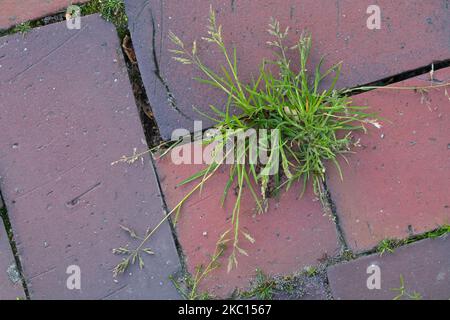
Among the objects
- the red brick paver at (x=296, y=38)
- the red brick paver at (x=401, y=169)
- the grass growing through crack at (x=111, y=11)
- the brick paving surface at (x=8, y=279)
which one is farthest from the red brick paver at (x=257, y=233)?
the brick paving surface at (x=8, y=279)

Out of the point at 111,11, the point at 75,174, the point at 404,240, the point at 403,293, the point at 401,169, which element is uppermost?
the point at 111,11

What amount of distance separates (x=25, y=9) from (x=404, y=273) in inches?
71.7

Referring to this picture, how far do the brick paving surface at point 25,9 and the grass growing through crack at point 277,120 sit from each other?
49 cm

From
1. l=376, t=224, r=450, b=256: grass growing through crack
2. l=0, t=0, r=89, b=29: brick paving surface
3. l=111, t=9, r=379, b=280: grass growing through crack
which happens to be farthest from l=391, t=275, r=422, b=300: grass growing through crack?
l=0, t=0, r=89, b=29: brick paving surface

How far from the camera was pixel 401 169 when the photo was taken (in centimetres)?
219

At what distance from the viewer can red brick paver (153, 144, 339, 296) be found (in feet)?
7.23

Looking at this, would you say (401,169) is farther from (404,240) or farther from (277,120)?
(277,120)

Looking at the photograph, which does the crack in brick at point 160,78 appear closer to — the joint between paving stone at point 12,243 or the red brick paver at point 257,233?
the red brick paver at point 257,233

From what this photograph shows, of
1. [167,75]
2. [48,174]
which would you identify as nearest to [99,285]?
[48,174]

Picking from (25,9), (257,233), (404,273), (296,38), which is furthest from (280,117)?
(25,9)

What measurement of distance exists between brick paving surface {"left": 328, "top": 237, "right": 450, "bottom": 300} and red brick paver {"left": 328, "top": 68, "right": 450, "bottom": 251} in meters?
0.07

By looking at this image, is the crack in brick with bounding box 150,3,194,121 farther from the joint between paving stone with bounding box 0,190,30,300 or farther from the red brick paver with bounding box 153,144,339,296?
the joint between paving stone with bounding box 0,190,30,300

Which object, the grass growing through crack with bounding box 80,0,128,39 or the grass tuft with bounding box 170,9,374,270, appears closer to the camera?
the grass tuft with bounding box 170,9,374,270

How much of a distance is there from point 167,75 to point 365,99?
78 centimetres
